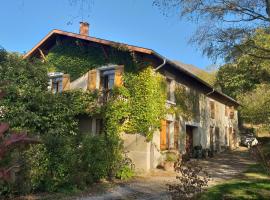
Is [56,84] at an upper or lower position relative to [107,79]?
upper

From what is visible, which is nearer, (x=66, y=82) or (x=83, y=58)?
(x=66, y=82)

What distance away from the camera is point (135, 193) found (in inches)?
409

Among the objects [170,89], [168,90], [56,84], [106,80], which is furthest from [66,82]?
[170,89]

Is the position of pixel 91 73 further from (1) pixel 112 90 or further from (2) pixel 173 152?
(2) pixel 173 152

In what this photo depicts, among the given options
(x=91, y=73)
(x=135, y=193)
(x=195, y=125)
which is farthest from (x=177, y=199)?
(x=195, y=125)

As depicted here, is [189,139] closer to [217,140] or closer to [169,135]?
[169,135]

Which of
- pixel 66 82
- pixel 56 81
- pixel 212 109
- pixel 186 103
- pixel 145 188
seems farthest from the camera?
pixel 212 109

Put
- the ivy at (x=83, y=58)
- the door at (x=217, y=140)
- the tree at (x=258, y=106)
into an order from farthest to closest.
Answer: the door at (x=217, y=140), the tree at (x=258, y=106), the ivy at (x=83, y=58)

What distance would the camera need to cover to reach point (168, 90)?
18109 millimetres

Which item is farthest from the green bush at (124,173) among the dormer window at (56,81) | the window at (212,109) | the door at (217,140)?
the door at (217,140)

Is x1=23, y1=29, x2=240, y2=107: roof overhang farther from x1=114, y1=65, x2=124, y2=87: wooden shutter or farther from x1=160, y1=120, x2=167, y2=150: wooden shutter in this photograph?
x1=160, y1=120, x2=167, y2=150: wooden shutter

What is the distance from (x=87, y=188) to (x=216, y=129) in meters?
17.8

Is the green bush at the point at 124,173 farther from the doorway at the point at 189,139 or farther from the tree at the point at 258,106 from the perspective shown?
the tree at the point at 258,106

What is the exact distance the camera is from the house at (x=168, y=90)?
50.5 ft
